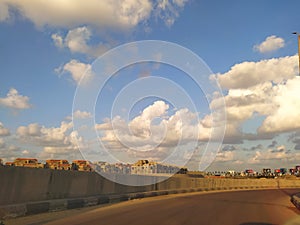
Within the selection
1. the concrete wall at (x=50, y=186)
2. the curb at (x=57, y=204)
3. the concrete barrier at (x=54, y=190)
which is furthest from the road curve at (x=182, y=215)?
the concrete wall at (x=50, y=186)

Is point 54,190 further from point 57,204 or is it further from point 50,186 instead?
point 57,204

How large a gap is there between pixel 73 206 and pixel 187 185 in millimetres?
24000

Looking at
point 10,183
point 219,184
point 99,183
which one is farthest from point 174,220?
point 219,184

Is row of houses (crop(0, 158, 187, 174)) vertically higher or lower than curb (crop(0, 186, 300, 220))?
higher

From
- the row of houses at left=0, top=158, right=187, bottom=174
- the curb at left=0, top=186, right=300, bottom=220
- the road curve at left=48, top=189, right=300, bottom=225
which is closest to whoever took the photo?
the curb at left=0, top=186, right=300, bottom=220

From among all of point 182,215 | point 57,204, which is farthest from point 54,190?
point 182,215

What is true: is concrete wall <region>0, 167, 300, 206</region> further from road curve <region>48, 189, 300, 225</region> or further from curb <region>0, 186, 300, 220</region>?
road curve <region>48, 189, 300, 225</region>

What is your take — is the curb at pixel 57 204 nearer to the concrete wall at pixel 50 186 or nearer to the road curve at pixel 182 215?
the concrete wall at pixel 50 186

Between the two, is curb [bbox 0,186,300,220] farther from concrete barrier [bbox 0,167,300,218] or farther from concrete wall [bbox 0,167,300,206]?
concrete wall [bbox 0,167,300,206]

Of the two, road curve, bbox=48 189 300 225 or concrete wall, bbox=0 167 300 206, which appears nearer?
road curve, bbox=48 189 300 225

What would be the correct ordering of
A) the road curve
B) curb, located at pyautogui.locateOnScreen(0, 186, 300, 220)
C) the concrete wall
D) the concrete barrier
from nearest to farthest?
curb, located at pyautogui.locateOnScreen(0, 186, 300, 220) < the road curve < the concrete barrier < the concrete wall

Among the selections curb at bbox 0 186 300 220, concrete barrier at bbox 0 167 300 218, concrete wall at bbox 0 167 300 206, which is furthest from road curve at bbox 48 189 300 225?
concrete wall at bbox 0 167 300 206

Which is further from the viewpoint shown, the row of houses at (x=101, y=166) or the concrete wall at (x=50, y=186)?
the row of houses at (x=101, y=166)

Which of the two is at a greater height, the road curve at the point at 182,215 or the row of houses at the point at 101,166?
the row of houses at the point at 101,166
